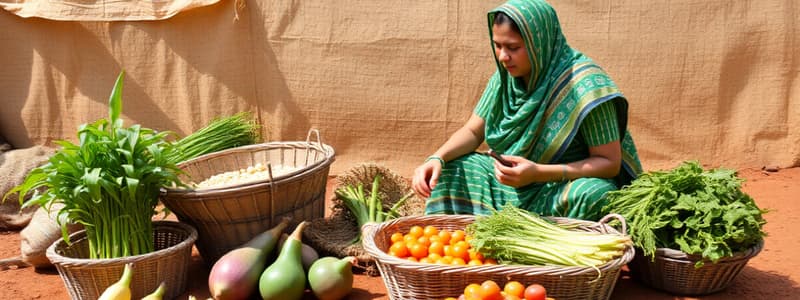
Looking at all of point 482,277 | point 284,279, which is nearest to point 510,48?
point 482,277

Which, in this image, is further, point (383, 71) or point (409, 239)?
point (383, 71)

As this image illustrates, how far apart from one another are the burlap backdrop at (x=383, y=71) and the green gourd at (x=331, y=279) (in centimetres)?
237

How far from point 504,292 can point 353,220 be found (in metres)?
1.65

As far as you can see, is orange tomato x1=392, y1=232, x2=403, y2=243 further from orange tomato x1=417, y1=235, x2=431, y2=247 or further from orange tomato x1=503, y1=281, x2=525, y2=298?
orange tomato x1=503, y1=281, x2=525, y2=298

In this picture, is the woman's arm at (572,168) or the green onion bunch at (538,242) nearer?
the green onion bunch at (538,242)

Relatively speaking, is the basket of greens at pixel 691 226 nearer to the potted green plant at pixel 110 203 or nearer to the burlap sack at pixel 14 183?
the potted green plant at pixel 110 203

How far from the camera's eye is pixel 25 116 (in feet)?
19.3

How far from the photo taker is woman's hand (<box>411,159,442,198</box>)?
Result: 11.8 feet

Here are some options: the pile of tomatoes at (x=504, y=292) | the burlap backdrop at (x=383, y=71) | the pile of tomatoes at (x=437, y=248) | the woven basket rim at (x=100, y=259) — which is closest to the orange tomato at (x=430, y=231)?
the pile of tomatoes at (x=437, y=248)

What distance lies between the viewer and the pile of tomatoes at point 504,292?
2654 millimetres

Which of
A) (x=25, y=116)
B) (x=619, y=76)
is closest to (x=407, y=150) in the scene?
(x=619, y=76)

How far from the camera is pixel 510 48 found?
11.2 ft

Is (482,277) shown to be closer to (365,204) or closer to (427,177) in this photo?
(427,177)

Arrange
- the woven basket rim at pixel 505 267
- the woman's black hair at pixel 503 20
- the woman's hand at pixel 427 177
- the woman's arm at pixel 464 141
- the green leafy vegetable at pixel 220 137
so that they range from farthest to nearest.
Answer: the green leafy vegetable at pixel 220 137 < the woman's arm at pixel 464 141 < the woman's hand at pixel 427 177 < the woman's black hair at pixel 503 20 < the woven basket rim at pixel 505 267
